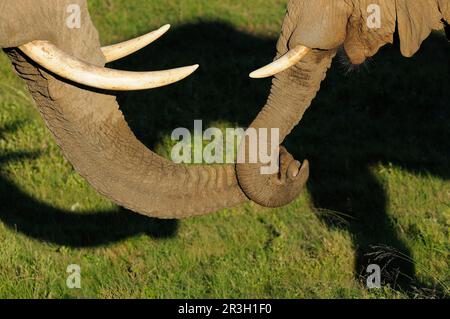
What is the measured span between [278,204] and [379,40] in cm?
109

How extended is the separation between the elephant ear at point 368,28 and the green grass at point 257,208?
0.53 m

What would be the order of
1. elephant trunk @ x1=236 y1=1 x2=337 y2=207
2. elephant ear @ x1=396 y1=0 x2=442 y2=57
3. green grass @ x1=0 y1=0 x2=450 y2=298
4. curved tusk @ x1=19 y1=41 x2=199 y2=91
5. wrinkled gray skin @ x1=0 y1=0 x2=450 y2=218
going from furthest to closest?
green grass @ x1=0 y1=0 x2=450 y2=298 < elephant ear @ x1=396 y1=0 x2=442 y2=57 < elephant trunk @ x1=236 y1=1 x2=337 y2=207 < wrinkled gray skin @ x1=0 y1=0 x2=450 y2=218 < curved tusk @ x1=19 y1=41 x2=199 y2=91

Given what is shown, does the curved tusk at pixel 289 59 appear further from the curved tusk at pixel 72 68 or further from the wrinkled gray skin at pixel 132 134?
the curved tusk at pixel 72 68

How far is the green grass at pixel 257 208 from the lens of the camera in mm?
7918

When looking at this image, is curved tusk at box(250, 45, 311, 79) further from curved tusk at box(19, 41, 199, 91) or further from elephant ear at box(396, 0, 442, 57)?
curved tusk at box(19, 41, 199, 91)

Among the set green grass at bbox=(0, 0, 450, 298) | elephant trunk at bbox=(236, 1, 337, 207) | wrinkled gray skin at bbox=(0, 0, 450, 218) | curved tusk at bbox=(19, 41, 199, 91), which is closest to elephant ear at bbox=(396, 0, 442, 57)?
wrinkled gray skin at bbox=(0, 0, 450, 218)

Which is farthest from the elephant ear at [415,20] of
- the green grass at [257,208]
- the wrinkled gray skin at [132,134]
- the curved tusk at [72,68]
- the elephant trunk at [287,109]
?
the curved tusk at [72,68]

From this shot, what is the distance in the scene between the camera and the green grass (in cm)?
792

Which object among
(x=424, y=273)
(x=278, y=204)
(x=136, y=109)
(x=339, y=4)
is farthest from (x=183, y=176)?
(x=136, y=109)

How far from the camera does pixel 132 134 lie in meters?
6.07

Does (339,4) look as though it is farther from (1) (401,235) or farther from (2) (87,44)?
(1) (401,235)

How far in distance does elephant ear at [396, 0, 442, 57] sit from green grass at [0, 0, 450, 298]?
57 centimetres

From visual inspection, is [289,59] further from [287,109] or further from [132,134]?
[132,134]
